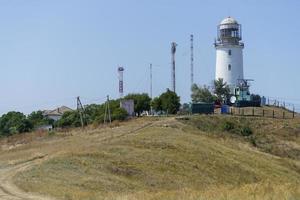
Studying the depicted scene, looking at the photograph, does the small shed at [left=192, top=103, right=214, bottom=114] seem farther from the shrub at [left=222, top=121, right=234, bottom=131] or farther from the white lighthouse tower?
the white lighthouse tower

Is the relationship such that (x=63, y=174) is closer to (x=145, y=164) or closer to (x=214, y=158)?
(x=145, y=164)

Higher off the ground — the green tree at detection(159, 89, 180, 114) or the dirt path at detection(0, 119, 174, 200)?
the green tree at detection(159, 89, 180, 114)

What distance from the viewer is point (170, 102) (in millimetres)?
87938

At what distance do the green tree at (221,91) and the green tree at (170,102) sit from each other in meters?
12.6

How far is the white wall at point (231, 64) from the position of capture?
10306 cm

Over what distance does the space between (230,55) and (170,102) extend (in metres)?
20.0

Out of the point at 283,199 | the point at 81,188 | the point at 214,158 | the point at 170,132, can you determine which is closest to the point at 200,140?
the point at 170,132

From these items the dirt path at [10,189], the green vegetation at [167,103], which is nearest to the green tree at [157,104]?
the green vegetation at [167,103]

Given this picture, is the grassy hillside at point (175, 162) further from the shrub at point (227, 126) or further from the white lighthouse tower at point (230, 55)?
the white lighthouse tower at point (230, 55)

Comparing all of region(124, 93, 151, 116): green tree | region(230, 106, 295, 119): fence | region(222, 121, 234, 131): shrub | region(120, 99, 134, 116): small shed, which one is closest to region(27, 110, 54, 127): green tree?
region(124, 93, 151, 116): green tree

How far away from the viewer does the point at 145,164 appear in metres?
40.9

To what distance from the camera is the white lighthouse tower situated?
103 meters

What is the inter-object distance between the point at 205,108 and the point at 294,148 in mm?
19204

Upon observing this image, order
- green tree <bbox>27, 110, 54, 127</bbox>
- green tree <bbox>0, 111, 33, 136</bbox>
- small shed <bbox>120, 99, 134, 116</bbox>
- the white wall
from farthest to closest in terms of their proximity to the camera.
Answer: green tree <bbox>27, 110, 54, 127</bbox> → green tree <bbox>0, 111, 33, 136</bbox> → the white wall → small shed <bbox>120, 99, 134, 116</bbox>
